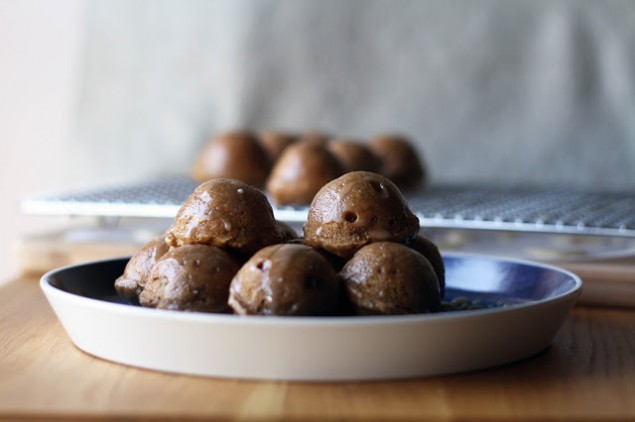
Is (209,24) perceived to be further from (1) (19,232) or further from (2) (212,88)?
(1) (19,232)

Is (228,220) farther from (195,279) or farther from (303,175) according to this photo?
(303,175)

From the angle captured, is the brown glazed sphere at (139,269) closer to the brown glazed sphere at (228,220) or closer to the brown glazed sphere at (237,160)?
the brown glazed sphere at (228,220)

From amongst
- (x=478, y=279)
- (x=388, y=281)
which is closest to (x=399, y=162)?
(x=478, y=279)

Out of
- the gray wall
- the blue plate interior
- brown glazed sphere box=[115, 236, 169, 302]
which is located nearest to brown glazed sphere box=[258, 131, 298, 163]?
the gray wall

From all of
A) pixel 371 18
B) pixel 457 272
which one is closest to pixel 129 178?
pixel 371 18

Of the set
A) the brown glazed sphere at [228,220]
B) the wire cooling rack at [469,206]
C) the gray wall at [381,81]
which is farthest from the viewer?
the gray wall at [381,81]

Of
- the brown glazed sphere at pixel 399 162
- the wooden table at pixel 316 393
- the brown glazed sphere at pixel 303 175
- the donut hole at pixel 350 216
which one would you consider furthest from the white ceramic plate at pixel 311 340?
the brown glazed sphere at pixel 399 162

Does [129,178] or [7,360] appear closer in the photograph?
[7,360]
